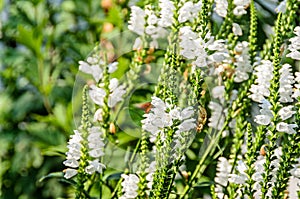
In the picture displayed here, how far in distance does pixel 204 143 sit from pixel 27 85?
1.26 meters

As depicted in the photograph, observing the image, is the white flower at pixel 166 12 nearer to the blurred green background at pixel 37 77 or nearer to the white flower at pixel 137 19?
the white flower at pixel 137 19

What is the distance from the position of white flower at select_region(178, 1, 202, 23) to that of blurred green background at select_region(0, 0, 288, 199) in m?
0.99

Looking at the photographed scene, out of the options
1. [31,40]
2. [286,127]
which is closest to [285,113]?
[286,127]

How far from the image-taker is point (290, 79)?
1097 mm

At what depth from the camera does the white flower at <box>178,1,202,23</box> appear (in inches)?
45.4

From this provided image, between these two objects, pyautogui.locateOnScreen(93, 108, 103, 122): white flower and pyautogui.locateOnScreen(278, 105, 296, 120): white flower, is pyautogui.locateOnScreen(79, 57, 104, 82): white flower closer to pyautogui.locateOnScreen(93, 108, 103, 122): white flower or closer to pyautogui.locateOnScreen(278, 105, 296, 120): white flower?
pyautogui.locateOnScreen(93, 108, 103, 122): white flower

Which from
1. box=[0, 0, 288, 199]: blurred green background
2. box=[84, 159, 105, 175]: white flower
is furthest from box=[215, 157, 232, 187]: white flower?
box=[0, 0, 288, 199]: blurred green background

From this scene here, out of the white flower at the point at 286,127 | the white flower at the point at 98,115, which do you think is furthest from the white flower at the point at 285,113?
the white flower at the point at 98,115

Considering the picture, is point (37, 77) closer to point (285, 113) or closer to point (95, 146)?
point (95, 146)

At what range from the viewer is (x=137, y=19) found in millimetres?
1300

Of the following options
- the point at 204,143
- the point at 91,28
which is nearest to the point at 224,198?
the point at 204,143

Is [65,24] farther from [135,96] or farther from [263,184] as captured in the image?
[263,184]

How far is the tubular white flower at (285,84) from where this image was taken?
3.54 feet

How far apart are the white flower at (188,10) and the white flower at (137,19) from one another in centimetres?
14
